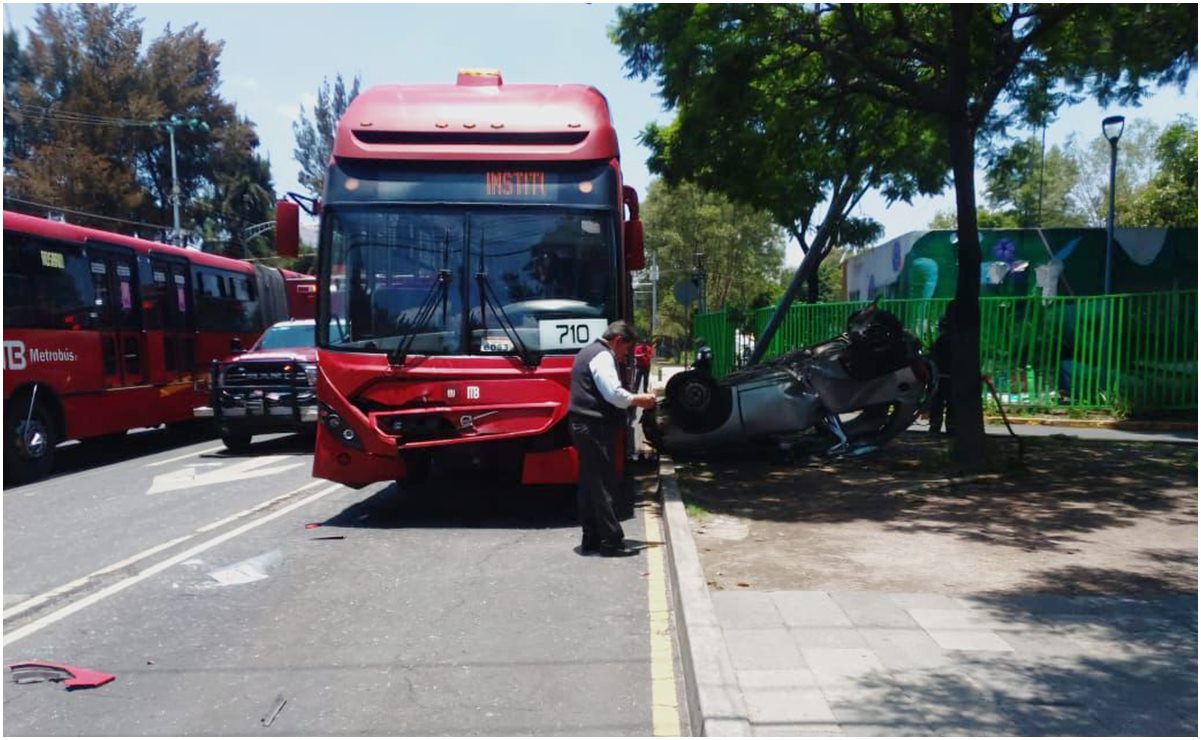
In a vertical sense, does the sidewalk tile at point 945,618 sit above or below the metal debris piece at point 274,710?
above

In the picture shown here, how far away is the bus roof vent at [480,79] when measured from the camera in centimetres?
898

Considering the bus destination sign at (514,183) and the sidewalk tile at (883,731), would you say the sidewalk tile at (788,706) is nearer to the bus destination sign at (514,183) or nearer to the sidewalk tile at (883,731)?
the sidewalk tile at (883,731)

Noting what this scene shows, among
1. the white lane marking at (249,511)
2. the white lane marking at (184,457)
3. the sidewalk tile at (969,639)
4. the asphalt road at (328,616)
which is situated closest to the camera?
the asphalt road at (328,616)

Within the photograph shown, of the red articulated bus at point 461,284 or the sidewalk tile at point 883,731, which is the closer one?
the sidewalk tile at point 883,731

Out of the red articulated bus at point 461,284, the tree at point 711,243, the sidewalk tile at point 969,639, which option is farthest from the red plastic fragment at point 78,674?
the tree at point 711,243

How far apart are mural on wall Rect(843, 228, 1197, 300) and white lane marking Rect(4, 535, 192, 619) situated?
18079 millimetres

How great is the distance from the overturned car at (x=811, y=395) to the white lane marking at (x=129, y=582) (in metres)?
4.43

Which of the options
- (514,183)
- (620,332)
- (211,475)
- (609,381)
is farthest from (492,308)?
(211,475)

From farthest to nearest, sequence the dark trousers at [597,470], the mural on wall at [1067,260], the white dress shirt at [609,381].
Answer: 1. the mural on wall at [1067,260]
2. the dark trousers at [597,470]
3. the white dress shirt at [609,381]

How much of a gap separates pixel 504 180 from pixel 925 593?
4.76 meters

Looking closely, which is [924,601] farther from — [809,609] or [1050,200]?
[1050,200]

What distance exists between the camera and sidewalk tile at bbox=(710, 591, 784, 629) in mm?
5164

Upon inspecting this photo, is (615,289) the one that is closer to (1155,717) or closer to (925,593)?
→ (925,593)

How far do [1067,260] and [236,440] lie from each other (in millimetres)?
18667
